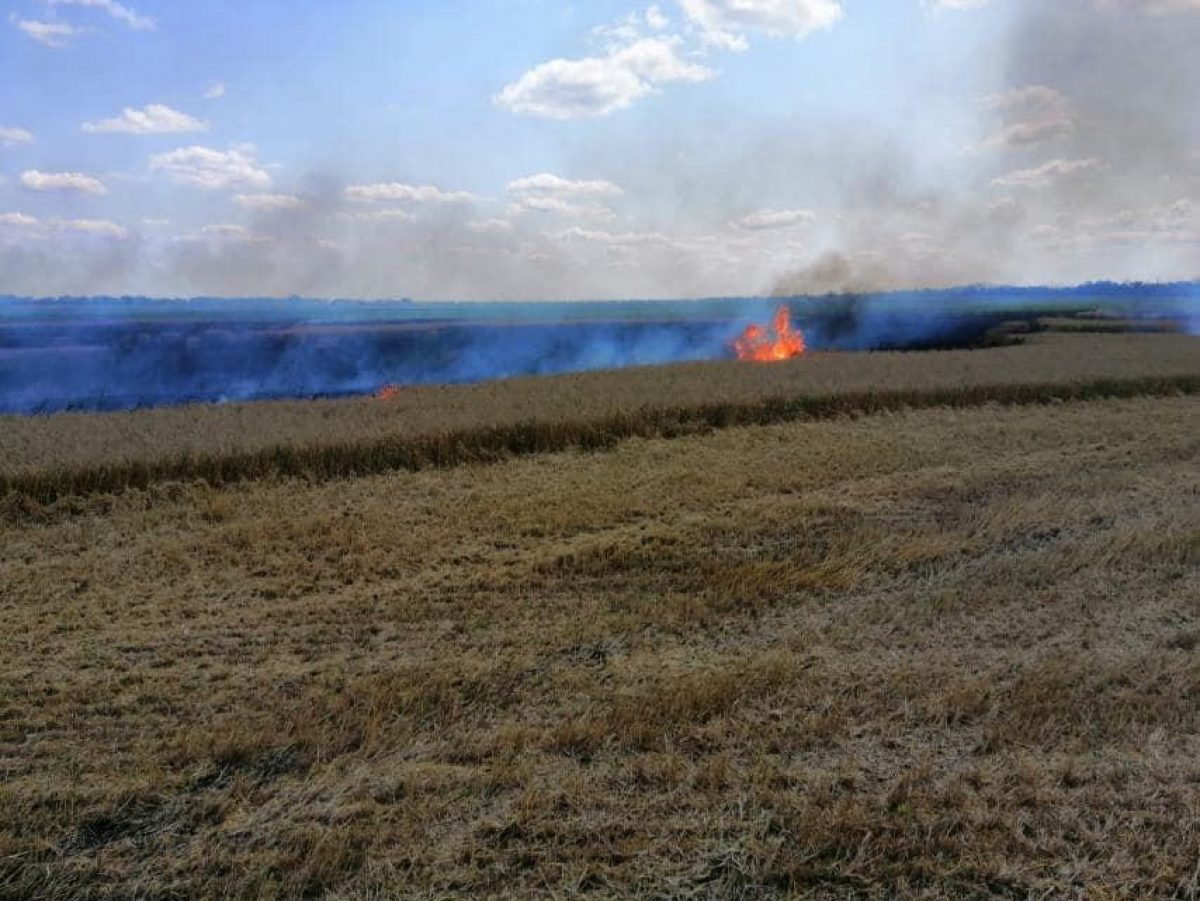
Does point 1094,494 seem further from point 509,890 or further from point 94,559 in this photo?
point 94,559

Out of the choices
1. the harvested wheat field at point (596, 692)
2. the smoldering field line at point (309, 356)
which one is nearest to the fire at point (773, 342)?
the smoldering field line at point (309, 356)

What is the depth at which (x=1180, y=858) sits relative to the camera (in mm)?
4070

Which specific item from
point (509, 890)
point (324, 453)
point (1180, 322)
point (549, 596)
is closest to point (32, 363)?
point (324, 453)

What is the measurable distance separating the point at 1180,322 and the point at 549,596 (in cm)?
5412

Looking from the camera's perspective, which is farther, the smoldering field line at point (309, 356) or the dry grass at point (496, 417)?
the smoldering field line at point (309, 356)

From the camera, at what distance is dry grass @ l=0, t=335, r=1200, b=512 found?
36.2 ft

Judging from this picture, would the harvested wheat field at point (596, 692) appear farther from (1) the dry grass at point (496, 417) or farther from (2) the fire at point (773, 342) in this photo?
(2) the fire at point (773, 342)

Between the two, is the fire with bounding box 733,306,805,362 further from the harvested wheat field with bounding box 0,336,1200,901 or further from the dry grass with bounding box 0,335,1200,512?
the harvested wheat field with bounding box 0,336,1200,901

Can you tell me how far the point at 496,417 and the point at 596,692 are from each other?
28.3 feet

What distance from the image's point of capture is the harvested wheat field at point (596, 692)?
4.07m

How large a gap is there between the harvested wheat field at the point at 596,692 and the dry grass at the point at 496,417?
0.53 metres

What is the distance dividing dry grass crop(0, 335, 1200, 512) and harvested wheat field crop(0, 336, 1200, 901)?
53cm

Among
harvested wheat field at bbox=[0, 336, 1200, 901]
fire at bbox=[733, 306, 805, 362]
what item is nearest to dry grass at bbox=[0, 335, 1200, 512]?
harvested wheat field at bbox=[0, 336, 1200, 901]

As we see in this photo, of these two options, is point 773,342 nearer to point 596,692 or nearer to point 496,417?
point 496,417
